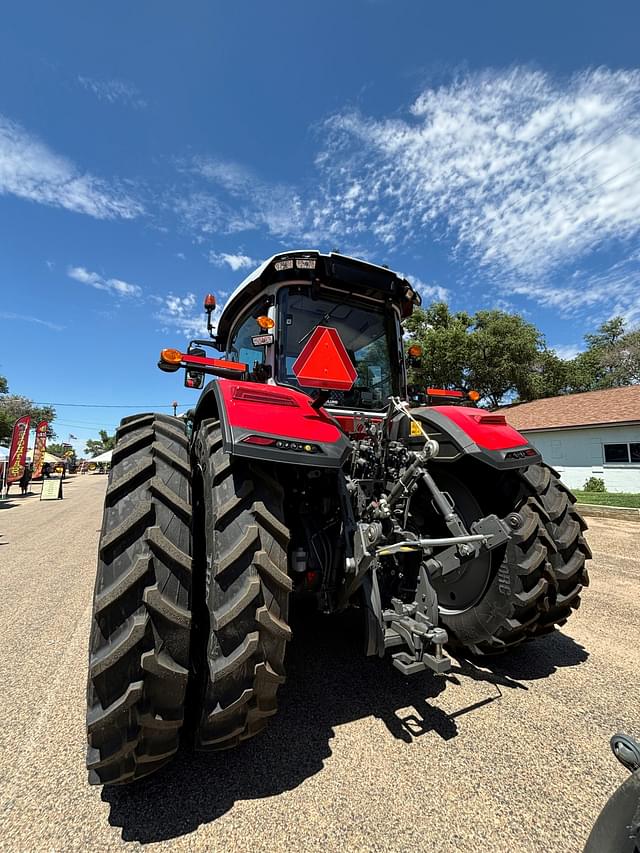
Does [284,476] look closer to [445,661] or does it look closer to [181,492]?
[181,492]

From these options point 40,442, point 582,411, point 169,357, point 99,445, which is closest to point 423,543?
point 169,357

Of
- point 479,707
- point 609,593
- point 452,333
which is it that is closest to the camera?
point 479,707

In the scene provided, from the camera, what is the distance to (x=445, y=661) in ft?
5.83

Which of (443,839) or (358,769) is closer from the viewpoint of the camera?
(443,839)

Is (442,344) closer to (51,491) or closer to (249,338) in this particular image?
(51,491)

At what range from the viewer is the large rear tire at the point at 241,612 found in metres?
1.52

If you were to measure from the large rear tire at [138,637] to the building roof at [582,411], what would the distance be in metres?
18.4

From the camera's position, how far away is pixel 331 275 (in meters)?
2.61

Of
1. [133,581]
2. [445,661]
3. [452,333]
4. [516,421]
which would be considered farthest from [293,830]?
[452,333]

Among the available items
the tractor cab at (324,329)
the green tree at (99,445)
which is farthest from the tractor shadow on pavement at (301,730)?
the green tree at (99,445)

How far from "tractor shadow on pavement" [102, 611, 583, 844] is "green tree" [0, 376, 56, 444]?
1540 inches

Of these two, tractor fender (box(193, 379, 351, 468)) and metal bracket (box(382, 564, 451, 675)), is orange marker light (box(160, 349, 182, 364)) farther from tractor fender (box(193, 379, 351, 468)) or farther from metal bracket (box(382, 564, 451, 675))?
metal bracket (box(382, 564, 451, 675))

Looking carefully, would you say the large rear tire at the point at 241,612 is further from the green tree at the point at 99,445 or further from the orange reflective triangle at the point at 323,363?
the green tree at the point at 99,445

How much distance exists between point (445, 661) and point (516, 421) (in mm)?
21173
